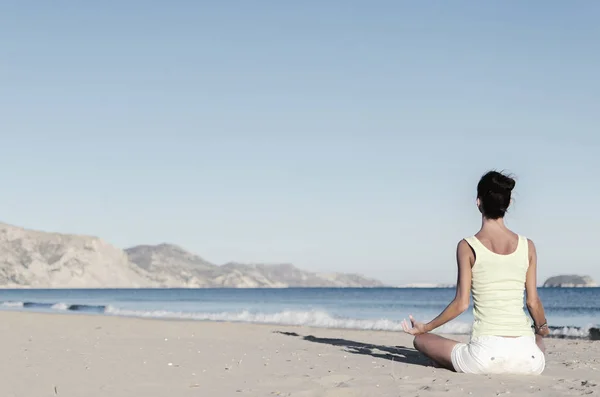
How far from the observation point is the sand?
6.31 meters

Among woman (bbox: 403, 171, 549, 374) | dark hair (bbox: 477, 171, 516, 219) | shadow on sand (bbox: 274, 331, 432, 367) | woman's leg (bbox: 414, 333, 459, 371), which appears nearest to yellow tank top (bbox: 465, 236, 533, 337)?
woman (bbox: 403, 171, 549, 374)

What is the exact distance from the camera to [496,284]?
21.0 ft

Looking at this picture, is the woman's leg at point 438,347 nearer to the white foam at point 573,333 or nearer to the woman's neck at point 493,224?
the woman's neck at point 493,224

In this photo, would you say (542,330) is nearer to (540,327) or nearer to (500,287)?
(540,327)

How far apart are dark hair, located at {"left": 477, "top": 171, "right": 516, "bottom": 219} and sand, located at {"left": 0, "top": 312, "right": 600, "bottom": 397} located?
1.59 metres

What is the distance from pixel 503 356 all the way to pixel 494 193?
1.60 metres

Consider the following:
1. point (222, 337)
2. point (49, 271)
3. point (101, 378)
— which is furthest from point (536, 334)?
point (49, 271)

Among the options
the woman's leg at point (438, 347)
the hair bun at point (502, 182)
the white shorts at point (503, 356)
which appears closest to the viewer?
the hair bun at point (502, 182)

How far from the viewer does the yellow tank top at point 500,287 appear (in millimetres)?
6355

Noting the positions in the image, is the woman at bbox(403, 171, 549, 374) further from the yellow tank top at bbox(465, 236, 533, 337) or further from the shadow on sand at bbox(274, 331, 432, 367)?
the shadow on sand at bbox(274, 331, 432, 367)

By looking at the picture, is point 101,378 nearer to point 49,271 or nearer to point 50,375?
point 50,375

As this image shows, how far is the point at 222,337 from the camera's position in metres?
14.2

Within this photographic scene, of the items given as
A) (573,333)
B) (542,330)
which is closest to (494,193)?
(542,330)

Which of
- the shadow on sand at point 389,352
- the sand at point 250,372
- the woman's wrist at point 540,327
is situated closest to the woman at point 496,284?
the sand at point 250,372
